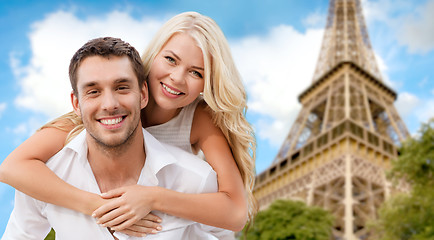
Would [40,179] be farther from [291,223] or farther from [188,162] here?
[291,223]

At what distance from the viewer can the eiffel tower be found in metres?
21.7

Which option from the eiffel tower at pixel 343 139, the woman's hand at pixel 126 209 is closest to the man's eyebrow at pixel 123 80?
the woman's hand at pixel 126 209

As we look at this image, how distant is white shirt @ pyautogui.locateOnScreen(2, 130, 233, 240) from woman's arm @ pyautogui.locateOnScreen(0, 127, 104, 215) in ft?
0.22

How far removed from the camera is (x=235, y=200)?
2.40 metres

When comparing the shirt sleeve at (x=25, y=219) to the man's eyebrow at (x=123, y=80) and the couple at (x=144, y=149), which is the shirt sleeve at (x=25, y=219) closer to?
the couple at (x=144, y=149)

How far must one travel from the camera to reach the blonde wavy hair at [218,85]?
242cm

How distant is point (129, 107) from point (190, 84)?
0.46 m

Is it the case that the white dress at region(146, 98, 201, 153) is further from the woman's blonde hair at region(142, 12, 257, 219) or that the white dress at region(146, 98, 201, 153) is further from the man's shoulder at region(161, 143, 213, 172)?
the man's shoulder at region(161, 143, 213, 172)

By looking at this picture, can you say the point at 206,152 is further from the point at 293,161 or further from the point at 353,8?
the point at 353,8

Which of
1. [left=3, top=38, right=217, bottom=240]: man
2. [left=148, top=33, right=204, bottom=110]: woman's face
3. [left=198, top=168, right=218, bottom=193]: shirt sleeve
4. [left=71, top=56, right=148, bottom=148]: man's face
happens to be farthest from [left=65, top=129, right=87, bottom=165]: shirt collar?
[left=198, top=168, right=218, bottom=193]: shirt sleeve

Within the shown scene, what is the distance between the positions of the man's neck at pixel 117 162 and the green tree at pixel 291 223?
14695 mm

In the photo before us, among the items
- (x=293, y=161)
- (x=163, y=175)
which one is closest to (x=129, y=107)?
(x=163, y=175)

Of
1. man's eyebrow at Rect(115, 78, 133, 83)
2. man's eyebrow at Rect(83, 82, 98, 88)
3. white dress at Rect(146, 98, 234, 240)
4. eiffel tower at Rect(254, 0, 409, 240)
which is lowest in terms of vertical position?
man's eyebrow at Rect(83, 82, 98, 88)

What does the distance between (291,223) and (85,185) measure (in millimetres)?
15921
